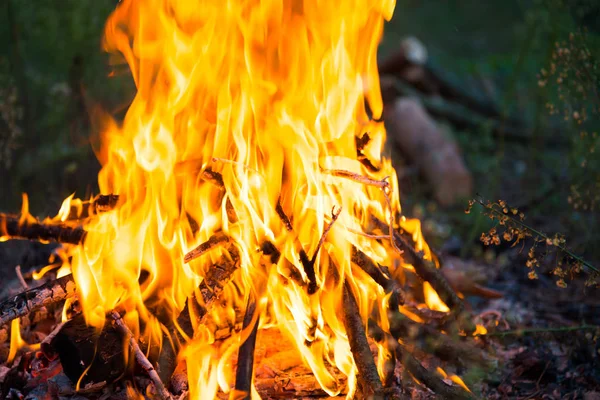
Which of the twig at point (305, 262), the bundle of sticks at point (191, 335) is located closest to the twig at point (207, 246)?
the bundle of sticks at point (191, 335)

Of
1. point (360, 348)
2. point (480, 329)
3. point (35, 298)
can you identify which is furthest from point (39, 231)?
point (480, 329)

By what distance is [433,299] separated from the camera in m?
3.26

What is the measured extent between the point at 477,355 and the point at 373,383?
0.88 m

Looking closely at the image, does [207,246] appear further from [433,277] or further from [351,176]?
[433,277]

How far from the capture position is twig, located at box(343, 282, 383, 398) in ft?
8.08

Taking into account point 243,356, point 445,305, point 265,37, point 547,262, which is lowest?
point 547,262

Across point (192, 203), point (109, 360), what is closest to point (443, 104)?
point (192, 203)

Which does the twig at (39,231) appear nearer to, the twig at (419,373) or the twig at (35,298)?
the twig at (35,298)

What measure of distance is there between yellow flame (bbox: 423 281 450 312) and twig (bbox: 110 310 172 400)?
1473mm

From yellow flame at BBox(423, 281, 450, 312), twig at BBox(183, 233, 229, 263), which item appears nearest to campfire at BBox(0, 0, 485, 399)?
twig at BBox(183, 233, 229, 263)

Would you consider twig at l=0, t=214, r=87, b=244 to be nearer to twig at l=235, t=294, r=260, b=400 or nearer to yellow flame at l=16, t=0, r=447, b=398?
yellow flame at l=16, t=0, r=447, b=398

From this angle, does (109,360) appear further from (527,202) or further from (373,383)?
(527,202)

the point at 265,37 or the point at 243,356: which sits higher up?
the point at 265,37

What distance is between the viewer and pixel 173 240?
276 centimetres
